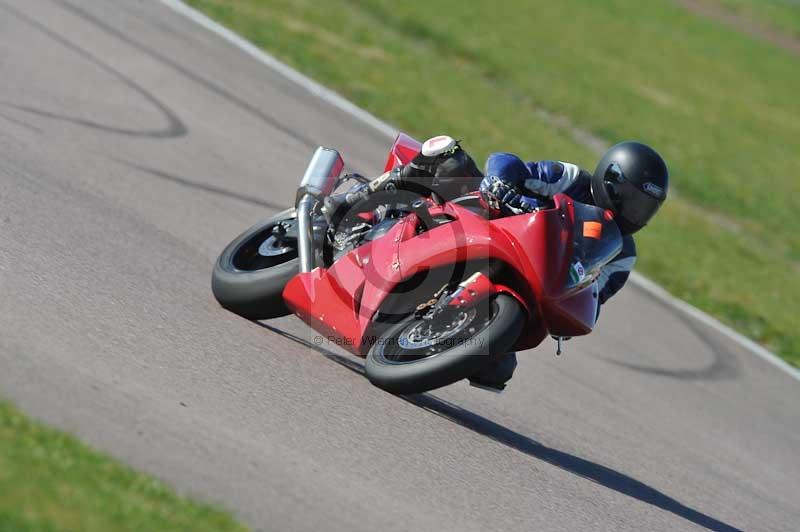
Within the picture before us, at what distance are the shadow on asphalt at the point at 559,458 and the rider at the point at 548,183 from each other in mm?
332

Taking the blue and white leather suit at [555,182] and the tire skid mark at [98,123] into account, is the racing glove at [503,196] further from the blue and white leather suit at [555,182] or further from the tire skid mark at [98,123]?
the tire skid mark at [98,123]

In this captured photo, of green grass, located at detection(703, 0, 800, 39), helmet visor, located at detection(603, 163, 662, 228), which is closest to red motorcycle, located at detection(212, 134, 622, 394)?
helmet visor, located at detection(603, 163, 662, 228)

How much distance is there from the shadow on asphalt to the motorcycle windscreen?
93 centimetres

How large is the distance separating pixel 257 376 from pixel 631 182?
2.01 metres

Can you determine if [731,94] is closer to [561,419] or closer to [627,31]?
[627,31]

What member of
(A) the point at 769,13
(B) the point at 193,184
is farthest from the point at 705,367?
(A) the point at 769,13

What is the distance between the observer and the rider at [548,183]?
18.7 ft

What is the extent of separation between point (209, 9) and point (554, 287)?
10.3 m

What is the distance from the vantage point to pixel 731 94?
77.0ft

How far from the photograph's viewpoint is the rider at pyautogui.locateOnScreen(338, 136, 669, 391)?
5.71 m

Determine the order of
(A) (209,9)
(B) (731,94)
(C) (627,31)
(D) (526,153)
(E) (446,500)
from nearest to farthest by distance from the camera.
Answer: (E) (446,500) < (D) (526,153) < (A) (209,9) < (B) (731,94) < (C) (627,31)

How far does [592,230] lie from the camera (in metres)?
5.59

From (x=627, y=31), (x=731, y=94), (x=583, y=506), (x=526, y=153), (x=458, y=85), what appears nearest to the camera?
(x=583, y=506)

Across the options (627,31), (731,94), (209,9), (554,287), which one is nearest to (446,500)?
(554,287)
